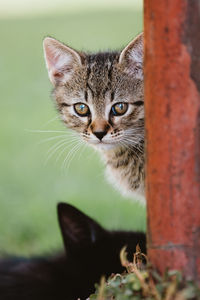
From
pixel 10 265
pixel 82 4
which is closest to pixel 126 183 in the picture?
pixel 10 265

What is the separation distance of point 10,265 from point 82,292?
48 cm

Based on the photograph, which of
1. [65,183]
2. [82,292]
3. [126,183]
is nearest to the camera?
[82,292]

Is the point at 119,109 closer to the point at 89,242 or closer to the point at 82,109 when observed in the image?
the point at 82,109

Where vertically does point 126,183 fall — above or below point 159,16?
below

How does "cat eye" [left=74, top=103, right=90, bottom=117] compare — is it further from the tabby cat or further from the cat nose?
the cat nose

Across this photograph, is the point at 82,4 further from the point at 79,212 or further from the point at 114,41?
the point at 79,212

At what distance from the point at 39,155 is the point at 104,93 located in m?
2.99

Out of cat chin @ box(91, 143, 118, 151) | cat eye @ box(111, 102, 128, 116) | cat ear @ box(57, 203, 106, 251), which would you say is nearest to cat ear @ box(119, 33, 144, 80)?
cat eye @ box(111, 102, 128, 116)

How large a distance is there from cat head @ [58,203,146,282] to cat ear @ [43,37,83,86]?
0.87 m

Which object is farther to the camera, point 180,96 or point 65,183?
point 65,183

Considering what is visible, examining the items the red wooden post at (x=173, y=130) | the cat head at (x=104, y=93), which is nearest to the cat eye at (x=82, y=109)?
the cat head at (x=104, y=93)

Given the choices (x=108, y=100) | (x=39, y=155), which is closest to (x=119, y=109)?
(x=108, y=100)

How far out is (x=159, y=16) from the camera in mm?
1443

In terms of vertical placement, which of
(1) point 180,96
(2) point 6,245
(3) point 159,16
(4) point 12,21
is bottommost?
(2) point 6,245
